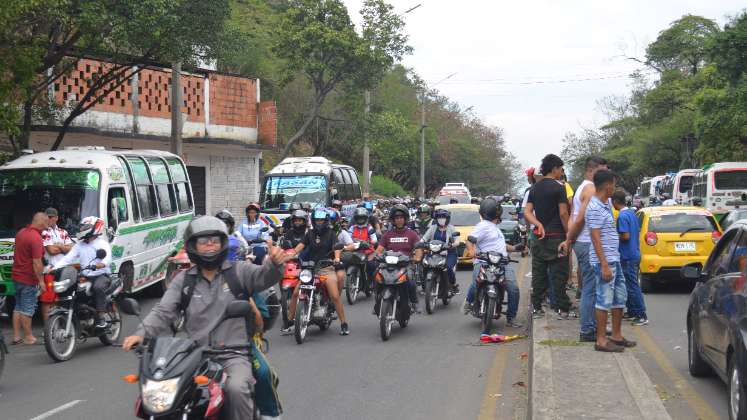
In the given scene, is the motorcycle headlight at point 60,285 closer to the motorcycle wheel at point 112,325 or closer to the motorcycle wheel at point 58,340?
the motorcycle wheel at point 58,340

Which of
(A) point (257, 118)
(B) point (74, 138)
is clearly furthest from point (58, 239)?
(A) point (257, 118)

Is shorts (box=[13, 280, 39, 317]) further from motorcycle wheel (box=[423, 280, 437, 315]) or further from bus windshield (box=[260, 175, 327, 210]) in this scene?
bus windshield (box=[260, 175, 327, 210])

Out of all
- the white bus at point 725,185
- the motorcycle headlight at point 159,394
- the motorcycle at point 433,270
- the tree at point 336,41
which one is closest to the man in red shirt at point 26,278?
the motorcycle at point 433,270

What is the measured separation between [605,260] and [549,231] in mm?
2137

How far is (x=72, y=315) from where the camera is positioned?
28.2 feet

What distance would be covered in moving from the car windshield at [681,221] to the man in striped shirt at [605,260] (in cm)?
633

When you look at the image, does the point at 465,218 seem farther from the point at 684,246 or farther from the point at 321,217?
the point at 321,217

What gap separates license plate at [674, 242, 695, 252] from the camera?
12.5m

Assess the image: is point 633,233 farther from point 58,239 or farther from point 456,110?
point 456,110

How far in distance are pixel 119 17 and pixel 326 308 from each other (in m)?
6.76

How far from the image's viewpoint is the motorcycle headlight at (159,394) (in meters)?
3.35

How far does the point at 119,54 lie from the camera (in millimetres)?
14812

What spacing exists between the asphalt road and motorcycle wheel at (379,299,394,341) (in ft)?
0.41

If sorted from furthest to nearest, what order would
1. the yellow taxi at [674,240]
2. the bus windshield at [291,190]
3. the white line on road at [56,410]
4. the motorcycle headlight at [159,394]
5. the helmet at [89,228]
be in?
the bus windshield at [291,190], the yellow taxi at [674,240], the helmet at [89,228], the white line on road at [56,410], the motorcycle headlight at [159,394]
